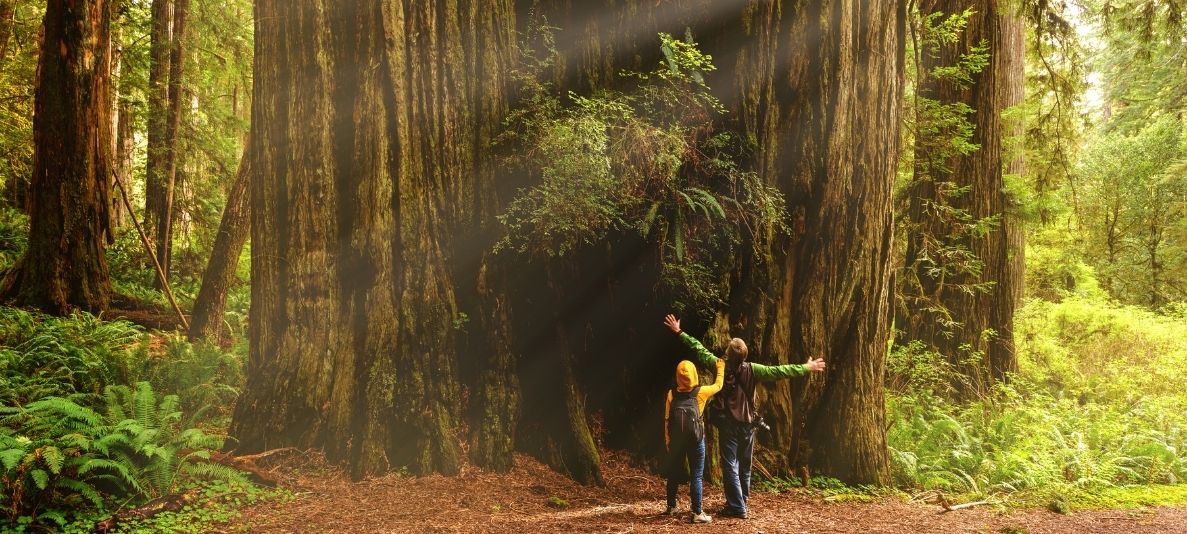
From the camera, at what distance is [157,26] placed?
9602 mm

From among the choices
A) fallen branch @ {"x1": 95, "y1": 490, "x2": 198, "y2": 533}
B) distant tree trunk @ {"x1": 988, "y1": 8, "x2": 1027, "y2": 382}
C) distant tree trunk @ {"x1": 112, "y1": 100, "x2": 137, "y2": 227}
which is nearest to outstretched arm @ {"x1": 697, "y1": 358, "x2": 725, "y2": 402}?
fallen branch @ {"x1": 95, "y1": 490, "x2": 198, "y2": 533}

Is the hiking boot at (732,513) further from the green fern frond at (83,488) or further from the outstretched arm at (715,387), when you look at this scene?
the green fern frond at (83,488)

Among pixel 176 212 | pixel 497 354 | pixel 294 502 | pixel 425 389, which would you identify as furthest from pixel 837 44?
pixel 176 212

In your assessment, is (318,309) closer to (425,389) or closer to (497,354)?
(425,389)

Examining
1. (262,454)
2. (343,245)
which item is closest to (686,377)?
(343,245)

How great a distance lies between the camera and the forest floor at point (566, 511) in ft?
15.3

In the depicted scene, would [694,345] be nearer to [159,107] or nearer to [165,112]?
Answer: [165,112]

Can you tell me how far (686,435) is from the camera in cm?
521

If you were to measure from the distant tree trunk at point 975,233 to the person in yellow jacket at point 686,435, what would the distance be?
5872 millimetres

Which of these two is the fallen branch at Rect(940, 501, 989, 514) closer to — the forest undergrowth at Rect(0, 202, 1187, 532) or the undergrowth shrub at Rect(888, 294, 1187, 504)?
the forest undergrowth at Rect(0, 202, 1187, 532)


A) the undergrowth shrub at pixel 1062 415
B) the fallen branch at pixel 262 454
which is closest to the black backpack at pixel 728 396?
the undergrowth shrub at pixel 1062 415

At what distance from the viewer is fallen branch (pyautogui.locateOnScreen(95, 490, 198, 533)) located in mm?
4070

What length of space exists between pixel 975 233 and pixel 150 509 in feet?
34.1

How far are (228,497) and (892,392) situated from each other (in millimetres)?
8262
